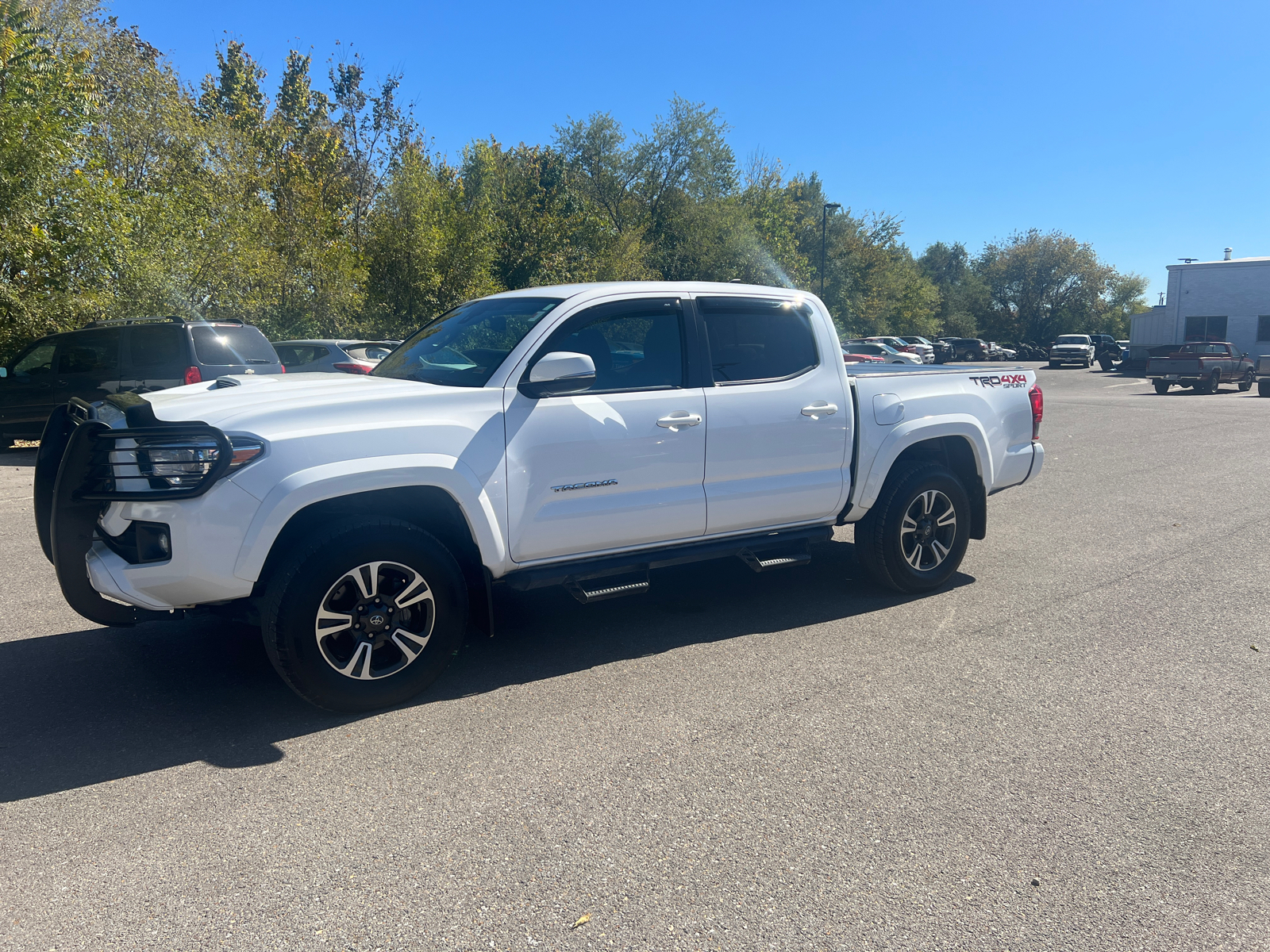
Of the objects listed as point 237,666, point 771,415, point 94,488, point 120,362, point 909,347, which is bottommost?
point 237,666

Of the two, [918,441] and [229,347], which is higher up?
[229,347]

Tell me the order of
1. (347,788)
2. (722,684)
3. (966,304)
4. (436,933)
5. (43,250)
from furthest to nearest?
(966,304) → (43,250) → (722,684) → (347,788) → (436,933)

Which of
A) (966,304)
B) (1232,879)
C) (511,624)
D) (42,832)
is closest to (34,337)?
(511,624)

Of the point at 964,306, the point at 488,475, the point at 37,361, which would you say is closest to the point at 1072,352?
the point at 964,306

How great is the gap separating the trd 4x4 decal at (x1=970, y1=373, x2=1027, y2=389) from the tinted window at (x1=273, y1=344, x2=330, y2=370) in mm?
11488

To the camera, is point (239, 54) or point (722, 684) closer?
point (722, 684)

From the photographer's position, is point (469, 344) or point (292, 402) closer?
point (292, 402)

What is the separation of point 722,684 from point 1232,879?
214 cm

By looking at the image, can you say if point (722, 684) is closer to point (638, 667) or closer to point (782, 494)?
point (638, 667)

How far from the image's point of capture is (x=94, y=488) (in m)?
3.82

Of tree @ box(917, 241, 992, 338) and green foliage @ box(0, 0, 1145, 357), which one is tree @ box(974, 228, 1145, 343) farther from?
green foliage @ box(0, 0, 1145, 357)

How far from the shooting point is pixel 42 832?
3.08m

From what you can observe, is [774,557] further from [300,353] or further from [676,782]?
[300,353]

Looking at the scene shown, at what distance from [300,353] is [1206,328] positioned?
4830 cm
